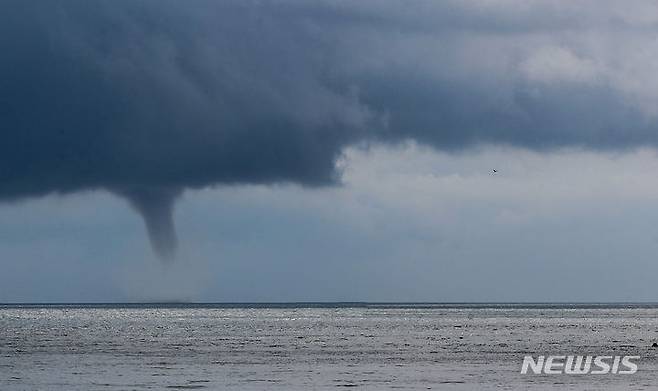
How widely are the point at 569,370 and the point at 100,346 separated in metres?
53.0

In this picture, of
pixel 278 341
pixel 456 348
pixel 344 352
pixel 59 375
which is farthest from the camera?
pixel 278 341

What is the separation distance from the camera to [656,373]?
74562mm

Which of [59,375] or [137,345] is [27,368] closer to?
[59,375]

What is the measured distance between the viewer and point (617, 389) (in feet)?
205

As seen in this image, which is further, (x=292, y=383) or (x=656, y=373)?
(x=656, y=373)

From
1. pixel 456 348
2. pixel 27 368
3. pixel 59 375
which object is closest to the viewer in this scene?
pixel 59 375

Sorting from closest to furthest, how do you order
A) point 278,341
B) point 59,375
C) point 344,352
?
point 59,375, point 344,352, point 278,341

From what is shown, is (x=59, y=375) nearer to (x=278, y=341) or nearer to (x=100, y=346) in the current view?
(x=100, y=346)

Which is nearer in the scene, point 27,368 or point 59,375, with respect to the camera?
point 59,375

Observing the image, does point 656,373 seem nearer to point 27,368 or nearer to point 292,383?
point 292,383

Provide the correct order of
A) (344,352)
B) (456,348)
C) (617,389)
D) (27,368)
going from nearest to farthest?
(617,389), (27,368), (344,352), (456,348)

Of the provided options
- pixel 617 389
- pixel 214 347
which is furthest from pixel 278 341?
pixel 617 389

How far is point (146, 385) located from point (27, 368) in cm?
1965

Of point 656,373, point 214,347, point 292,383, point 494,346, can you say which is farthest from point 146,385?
point 494,346
